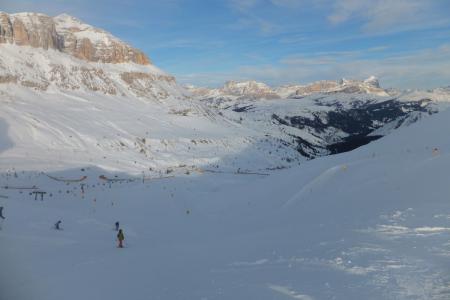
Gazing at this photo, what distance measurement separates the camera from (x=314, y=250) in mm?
16250

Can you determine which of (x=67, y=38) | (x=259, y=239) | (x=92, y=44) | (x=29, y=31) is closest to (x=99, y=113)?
(x=29, y=31)

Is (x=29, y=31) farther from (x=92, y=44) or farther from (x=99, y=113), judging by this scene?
(x=99, y=113)

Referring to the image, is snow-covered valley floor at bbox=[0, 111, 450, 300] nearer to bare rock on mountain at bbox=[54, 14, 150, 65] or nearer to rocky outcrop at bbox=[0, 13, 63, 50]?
rocky outcrop at bbox=[0, 13, 63, 50]

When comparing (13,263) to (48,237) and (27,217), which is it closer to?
(48,237)

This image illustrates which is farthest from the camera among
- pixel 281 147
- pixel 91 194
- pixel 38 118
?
pixel 281 147

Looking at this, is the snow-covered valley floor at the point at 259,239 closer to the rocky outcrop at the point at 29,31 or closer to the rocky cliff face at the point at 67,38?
the rocky outcrop at the point at 29,31

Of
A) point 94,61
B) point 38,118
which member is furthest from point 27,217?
point 94,61

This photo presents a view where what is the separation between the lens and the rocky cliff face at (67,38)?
126m

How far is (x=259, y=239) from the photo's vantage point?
20375 millimetres

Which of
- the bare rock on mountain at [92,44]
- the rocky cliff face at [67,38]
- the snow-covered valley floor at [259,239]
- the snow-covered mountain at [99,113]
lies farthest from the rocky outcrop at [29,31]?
the snow-covered valley floor at [259,239]

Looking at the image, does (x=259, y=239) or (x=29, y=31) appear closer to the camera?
(x=259, y=239)

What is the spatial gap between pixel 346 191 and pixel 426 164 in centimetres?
496

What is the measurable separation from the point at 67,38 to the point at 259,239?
144173 mm

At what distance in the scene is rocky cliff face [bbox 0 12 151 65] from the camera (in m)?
126
